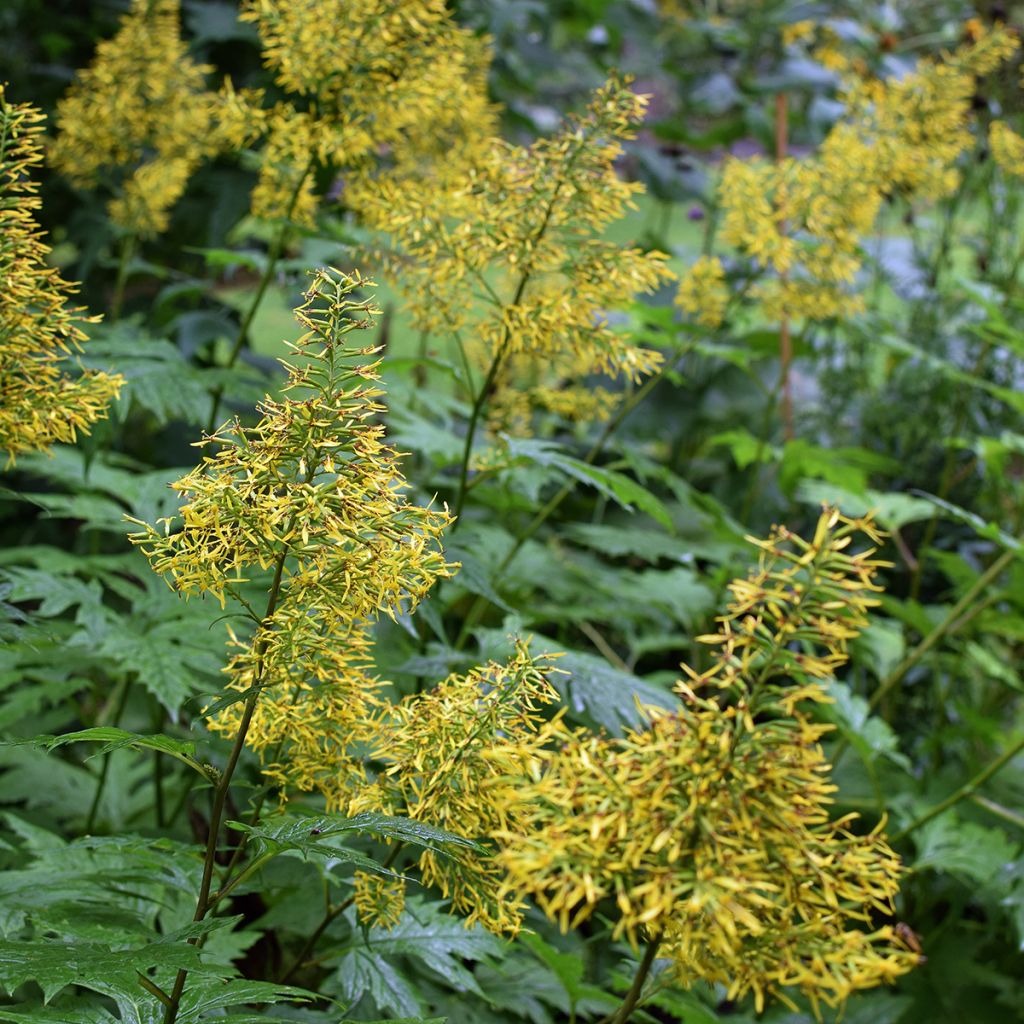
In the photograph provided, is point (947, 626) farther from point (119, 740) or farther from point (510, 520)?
point (119, 740)

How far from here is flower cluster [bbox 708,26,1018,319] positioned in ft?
8.68

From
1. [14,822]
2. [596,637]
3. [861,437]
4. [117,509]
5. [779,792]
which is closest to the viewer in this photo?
[779,792]

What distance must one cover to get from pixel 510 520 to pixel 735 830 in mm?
2657

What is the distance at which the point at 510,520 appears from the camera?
3498mm

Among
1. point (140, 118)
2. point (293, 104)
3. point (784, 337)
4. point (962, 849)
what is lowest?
point (962, 849)

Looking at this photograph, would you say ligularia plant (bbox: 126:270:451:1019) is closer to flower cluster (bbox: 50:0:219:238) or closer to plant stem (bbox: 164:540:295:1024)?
plant stem (bbox: 164:540:295:1024)

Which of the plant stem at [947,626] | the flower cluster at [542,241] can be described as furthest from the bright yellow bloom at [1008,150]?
the flower cluster at [542,241]

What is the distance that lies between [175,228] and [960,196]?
2.91 meters

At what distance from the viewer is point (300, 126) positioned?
6.79 ft

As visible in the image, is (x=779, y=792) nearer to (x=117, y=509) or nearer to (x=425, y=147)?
(x=117, y=509)

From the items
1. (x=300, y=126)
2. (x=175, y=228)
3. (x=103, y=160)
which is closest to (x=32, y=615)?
(x=300, y=126)

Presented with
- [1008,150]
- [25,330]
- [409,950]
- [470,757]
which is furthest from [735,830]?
[1008,150]

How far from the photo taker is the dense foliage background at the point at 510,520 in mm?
1478

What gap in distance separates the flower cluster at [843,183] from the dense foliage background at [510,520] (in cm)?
1
